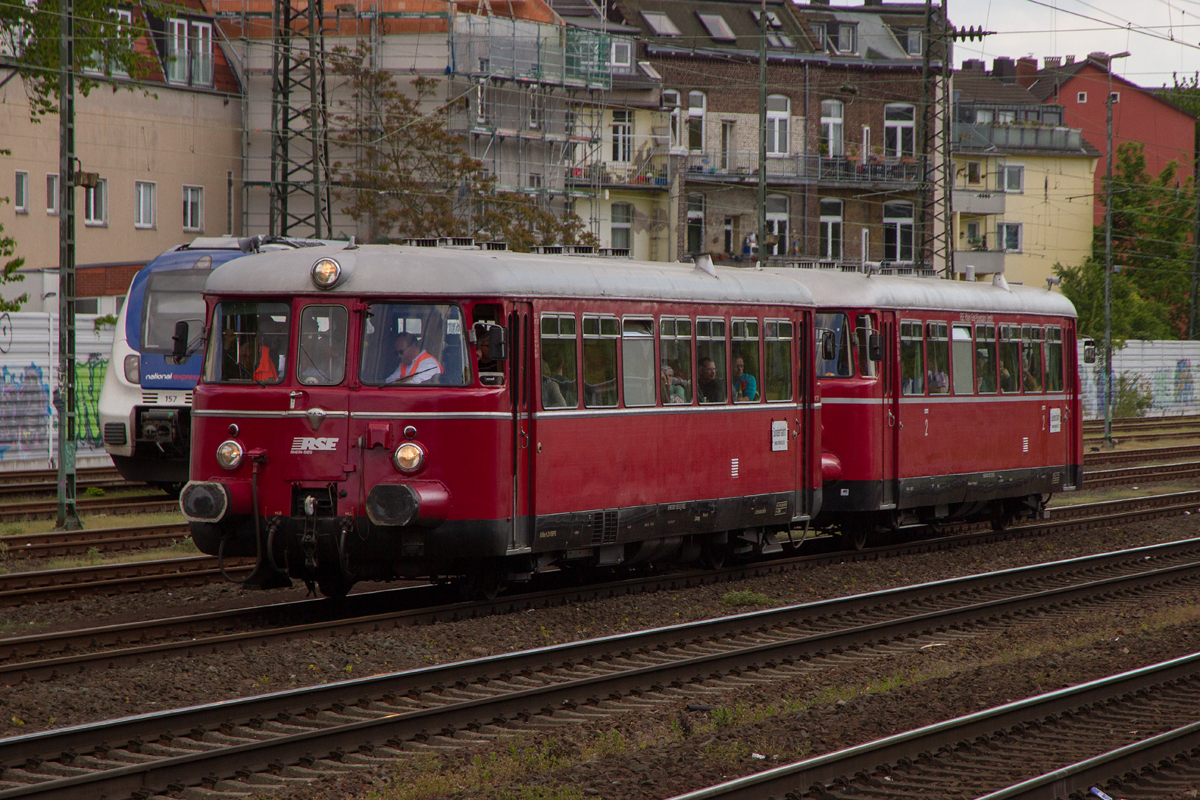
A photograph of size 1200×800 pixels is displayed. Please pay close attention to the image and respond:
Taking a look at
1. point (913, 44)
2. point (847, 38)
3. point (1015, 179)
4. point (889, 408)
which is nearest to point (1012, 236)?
point (1015, 179)

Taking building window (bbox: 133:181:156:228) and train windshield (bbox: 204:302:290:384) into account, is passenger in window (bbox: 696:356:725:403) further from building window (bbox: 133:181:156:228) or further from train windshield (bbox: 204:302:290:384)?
building window (bbox: 133:181:156:228)

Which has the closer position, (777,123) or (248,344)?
(248,344)

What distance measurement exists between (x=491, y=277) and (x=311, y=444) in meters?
1.89

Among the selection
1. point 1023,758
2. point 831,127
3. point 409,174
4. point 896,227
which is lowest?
point 1023,758

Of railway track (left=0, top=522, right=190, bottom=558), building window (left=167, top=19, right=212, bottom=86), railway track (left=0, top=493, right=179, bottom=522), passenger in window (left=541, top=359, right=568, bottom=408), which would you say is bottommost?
railway track (left=0, top=522, right=190, bottom=558)

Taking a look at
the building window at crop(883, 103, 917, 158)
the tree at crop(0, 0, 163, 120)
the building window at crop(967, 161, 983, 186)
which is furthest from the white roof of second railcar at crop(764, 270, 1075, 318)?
the building window at crop(967, 161, 983, 186)

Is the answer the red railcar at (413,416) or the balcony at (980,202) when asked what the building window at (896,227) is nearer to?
the balcony at (980,202)

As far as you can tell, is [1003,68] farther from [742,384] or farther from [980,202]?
[742,384]

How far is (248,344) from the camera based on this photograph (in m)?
12.5

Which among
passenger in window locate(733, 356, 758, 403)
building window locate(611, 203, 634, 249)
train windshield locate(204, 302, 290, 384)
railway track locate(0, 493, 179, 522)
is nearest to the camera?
train windshield locate(204, 302, 290, 384)

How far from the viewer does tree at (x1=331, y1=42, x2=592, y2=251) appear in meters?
42.6

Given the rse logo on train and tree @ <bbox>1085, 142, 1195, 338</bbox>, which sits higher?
tree @ <bbox>1085, 142, 1195, 338</bbox>

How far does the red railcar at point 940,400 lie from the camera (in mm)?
17922

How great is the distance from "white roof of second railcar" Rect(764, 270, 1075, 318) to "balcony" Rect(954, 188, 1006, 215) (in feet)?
150
